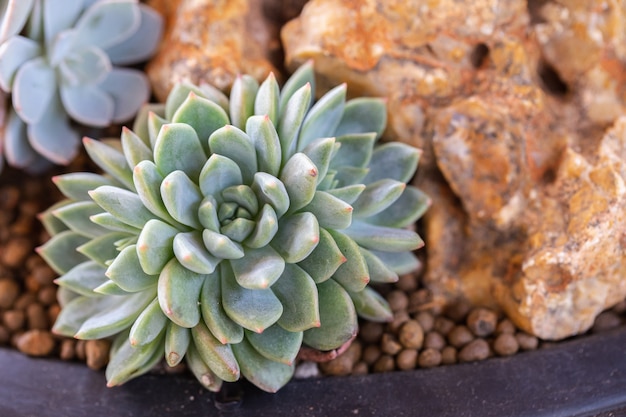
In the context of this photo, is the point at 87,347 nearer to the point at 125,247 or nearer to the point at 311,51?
the point at 125,247

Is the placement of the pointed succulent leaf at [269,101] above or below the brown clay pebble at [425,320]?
above

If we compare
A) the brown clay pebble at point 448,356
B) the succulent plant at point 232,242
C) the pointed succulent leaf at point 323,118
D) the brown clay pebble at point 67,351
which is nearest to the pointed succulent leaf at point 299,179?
the succulent plant at point 232,242

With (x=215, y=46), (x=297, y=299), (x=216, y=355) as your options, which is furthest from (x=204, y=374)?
(x=215, y=46)

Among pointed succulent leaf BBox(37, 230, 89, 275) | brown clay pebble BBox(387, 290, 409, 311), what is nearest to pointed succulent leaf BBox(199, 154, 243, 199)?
pointed succulent leaf BBox(37, 230, 89, 275)

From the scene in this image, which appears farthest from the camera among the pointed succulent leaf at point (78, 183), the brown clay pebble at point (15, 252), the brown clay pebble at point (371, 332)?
the brown clay pebble at point (15, 252)

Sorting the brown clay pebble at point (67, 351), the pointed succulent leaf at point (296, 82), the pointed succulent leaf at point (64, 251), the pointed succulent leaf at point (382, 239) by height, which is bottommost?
the brown clay pebble at point (67, 351)

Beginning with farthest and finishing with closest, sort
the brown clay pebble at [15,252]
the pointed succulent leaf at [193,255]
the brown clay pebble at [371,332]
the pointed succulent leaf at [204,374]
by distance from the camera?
the brown clay pebble at [15,252] → the brown clay pebble at [371,332] → the pointed succulent leaf at [204,374] → the pointed succulent leaf at [193,255]

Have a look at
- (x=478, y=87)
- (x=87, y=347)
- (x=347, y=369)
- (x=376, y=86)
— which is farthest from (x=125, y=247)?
(x=478, y=87)

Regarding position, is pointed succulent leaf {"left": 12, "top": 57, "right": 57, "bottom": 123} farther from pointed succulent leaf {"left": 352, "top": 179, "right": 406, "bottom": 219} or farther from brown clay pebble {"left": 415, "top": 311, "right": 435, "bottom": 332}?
brown clay pebble {"left": 415, "top": 311, "right": 435, "bottom": 332}

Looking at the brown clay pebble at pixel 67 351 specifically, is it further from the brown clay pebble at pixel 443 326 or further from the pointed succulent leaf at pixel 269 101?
the brown clay pebble at pixel 443 326
